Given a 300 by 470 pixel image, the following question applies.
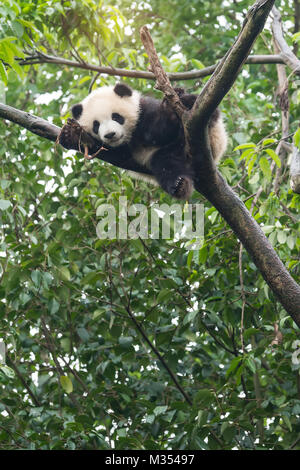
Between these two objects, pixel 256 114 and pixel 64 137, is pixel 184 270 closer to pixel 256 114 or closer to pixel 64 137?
pixel 64 137

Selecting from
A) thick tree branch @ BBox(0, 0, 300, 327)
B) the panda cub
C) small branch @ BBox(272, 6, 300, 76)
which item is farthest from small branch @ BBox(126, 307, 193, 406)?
small branch @ BBox(272, 6, 300, 76)

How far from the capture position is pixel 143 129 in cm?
463

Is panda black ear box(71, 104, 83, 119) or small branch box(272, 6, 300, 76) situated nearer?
small branch box(272, 6, 300, 76)

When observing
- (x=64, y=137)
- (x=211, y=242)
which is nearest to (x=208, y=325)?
(x=211, y=242)

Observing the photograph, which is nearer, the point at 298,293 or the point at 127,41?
the point at 298,293

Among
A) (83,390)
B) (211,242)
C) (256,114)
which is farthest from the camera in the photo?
(256,114)

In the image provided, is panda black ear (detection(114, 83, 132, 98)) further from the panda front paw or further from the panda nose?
the panda front paw

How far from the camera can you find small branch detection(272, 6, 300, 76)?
14.4ft

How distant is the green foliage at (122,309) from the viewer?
422 centimetres

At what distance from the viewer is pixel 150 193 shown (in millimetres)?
5480

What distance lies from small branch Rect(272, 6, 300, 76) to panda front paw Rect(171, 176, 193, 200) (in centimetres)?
120

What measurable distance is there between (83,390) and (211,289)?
5.21 feet

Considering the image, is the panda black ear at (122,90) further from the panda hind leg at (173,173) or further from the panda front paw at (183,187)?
the panda front paw at (183,187)

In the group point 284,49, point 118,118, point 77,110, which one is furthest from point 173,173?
point 284,49
